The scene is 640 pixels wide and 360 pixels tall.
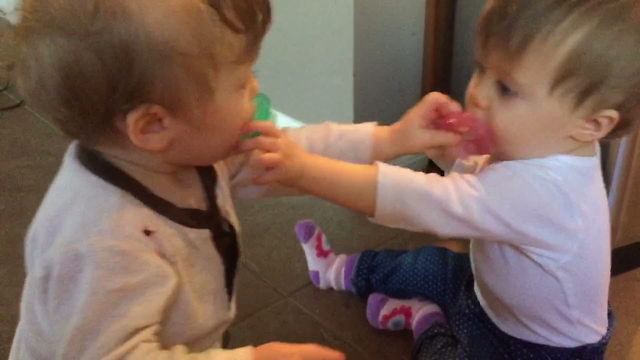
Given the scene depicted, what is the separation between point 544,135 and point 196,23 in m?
0.44

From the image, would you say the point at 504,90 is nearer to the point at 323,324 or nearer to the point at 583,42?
the point at 583,42

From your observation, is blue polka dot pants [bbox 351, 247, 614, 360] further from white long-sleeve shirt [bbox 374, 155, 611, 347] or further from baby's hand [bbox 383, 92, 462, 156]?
baby's hand [bbox 383, 92, 462, 156]

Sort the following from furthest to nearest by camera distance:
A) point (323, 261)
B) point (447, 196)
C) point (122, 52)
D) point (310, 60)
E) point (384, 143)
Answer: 1. point (310, 60)
2. point (323, 261)
3. point (384, 143)
4. point (447, 196)
5. point (122, 52)

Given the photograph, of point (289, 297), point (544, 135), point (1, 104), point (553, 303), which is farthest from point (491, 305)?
point (1, 104)

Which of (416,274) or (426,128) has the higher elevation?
(426,128)

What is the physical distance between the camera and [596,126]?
853 millimetres

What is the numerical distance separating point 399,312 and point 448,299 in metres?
0.09

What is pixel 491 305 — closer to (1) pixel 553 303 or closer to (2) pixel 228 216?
(1) pixel 553 303

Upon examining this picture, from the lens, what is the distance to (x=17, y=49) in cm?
68

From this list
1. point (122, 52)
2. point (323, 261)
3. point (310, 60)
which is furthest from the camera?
point (310, 60)

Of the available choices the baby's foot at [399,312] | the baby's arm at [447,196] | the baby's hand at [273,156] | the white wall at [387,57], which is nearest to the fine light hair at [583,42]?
the baby's arm at [447,196]

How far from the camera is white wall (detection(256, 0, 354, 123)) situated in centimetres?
144

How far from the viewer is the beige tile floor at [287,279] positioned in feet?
4.02

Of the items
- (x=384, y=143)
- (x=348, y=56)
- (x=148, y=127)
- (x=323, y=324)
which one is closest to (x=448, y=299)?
(x=323, y=324)
